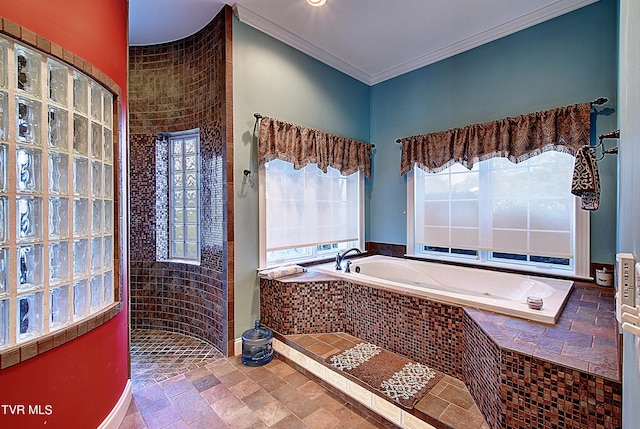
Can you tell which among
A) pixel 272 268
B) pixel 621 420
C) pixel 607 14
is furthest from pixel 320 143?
pixel 621 420

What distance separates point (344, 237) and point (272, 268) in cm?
119

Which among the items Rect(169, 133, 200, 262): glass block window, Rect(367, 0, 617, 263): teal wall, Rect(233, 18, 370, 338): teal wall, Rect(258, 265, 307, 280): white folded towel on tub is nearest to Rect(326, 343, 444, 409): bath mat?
Rect(258, 265, 307, 280): white folded towel on tub

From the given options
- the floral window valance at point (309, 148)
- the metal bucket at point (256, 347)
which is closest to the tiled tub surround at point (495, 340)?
the metal bucket at point (256, 347)

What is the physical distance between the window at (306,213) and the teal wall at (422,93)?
7.1 inches

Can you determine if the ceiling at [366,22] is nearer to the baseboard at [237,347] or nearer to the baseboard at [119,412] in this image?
the baseboard at [237,347]

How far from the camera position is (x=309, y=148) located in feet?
10.2

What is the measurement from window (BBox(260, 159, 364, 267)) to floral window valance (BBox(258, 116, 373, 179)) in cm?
12

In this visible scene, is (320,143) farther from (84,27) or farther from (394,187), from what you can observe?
(84,27)

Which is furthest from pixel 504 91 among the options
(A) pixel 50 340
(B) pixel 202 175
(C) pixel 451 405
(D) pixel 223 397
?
(A) pixel 50 340

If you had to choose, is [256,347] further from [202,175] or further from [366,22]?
[366,22]

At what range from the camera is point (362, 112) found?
12.9 feet

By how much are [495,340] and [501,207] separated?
1856 millimetres

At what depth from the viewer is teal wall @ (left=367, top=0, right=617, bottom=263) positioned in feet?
7.74

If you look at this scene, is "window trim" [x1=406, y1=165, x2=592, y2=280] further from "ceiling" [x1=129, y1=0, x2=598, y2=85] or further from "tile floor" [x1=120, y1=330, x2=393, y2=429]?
"tile floor" [x1=120, y1=330, x2=393, y2=429]
